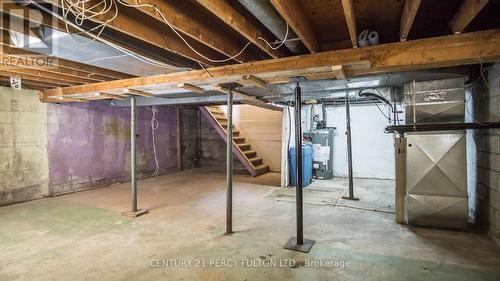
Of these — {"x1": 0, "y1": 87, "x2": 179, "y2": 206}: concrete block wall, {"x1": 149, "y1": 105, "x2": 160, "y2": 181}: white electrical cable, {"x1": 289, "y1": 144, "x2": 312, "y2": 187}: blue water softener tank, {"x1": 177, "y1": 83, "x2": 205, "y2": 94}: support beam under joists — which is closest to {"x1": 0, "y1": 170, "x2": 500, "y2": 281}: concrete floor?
{"x1": 0, "y1": 87, "x2": 179, "y2": 206}: concrete block wall

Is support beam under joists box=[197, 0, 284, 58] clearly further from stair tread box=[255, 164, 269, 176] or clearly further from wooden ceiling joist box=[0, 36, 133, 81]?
stair tread box=[255, 164, 269, 176]

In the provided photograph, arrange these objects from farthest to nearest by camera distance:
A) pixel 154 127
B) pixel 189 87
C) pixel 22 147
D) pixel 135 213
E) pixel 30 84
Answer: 1. pixel 154 127
2. pixel 22 147
3. pixel 30 84
4. pixel 135 213
5. pixel 189 87

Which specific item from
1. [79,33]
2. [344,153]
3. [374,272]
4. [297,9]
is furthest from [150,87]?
[344,153]

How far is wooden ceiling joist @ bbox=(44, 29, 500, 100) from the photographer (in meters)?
1.92

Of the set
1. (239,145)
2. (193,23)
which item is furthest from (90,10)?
(239,145)

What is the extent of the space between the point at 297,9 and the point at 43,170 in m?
5.09

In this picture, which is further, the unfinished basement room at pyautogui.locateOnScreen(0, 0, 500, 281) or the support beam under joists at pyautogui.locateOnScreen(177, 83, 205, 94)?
the support beam under joists at pyautogui.locateOnScreen(177, 83, 205, 94)

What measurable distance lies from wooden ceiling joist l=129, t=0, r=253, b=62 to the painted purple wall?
410 centimetres

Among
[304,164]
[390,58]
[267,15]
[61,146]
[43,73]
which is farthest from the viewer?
[304,164]

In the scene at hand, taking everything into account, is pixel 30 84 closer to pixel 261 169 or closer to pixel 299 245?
pixel 299 245

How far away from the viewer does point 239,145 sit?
684 cm

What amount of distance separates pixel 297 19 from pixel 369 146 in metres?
5.12

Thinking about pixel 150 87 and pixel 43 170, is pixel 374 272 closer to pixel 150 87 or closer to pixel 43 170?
pixel 150 87

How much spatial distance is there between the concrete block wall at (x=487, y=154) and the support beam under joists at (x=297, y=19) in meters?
1.94
